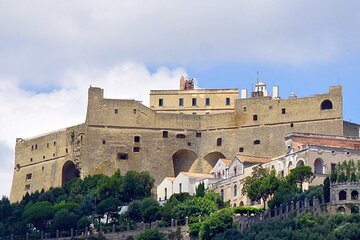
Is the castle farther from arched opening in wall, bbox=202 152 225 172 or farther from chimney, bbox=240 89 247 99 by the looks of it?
chimney, bbox=240 89 247 99

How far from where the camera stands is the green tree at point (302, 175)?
A: 258ft

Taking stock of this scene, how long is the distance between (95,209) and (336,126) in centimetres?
1685

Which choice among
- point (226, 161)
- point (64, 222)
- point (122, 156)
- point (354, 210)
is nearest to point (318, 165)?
point (354, 210)

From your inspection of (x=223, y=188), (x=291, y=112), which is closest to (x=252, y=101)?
(x=291, y=112)

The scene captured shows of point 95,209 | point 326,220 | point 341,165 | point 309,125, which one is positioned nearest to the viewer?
point 326,220

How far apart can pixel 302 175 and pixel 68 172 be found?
82.3 ft

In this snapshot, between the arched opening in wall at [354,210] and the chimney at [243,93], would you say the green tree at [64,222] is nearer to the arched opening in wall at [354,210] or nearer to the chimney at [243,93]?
the arched opening in wall at [354,210]

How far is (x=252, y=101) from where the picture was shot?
9475 centimetres

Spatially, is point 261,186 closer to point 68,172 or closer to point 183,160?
point 183,160

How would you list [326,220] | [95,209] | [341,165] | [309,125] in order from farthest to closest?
1. [309,125]
2. [95,209]
3. [341,165]
4. [326,220]

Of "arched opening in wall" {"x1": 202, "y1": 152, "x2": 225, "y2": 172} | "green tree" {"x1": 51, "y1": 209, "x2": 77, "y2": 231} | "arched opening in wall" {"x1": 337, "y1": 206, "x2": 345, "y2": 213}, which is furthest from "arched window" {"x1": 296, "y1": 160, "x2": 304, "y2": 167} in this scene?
"arched opening in wall" {"x1": 202, "y1": 152, "x2": 225, "y2": 172}

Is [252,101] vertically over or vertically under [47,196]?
over

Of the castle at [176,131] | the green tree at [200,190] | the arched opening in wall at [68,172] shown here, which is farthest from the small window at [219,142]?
the arched opening in wall at [68,172]

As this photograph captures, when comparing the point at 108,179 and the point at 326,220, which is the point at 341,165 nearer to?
the point at 326,220
